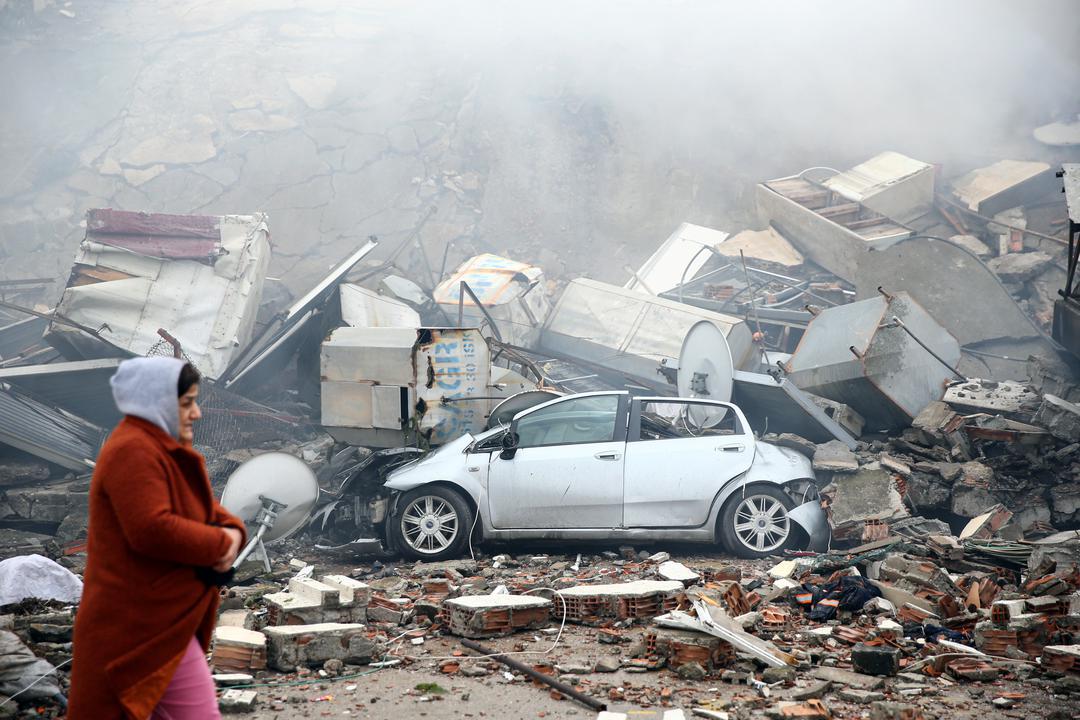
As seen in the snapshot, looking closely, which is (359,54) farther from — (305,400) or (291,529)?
(291,529)

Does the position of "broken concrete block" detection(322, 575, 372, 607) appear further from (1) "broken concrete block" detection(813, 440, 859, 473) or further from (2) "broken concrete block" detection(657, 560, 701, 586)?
(1) "broken concrete block" detection(813, 440, 859, 473)

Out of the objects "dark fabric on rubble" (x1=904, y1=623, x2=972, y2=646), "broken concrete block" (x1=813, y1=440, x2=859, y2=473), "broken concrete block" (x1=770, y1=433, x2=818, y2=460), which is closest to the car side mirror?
"broken concrete block" (x1=770, y1=433, x2=818, y2=460)

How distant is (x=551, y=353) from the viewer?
13586 millimetres

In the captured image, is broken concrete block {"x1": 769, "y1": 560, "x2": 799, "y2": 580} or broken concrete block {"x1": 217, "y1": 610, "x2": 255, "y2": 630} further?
broken concrete block {"x1": 769, "y1": 560, "x2": 799, "y2": 580}

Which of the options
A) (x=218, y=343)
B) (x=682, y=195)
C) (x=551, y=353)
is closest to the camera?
(x=218, y=343)

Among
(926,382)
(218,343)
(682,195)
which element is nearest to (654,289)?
(682,195)

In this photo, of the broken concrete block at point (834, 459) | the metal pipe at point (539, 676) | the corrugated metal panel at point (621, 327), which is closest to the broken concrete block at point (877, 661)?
the metal pipe at point (539, 676)

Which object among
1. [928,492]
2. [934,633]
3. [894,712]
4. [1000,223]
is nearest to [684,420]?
[928,492]

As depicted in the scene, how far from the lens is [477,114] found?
19562mm

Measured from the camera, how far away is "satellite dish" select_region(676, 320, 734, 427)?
392 inches

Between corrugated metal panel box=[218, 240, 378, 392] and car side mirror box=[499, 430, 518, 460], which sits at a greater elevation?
corrugated metal panel box=[218, 240, 378, 392]

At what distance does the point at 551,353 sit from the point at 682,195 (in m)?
6.20

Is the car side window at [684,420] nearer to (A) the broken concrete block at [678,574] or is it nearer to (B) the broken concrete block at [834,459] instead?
(B) the broken concrete block at [834,459]

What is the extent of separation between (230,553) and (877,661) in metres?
3.52
